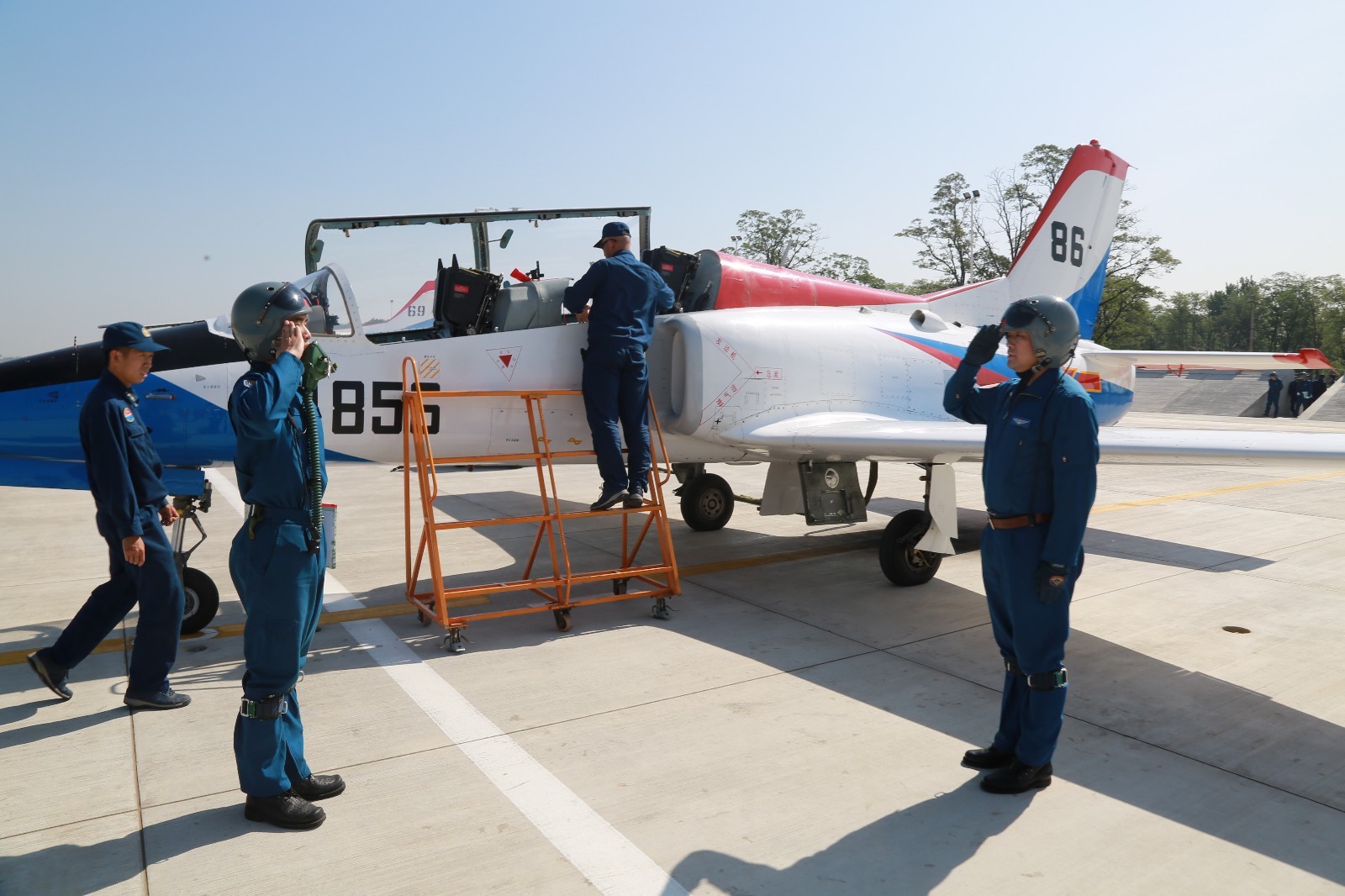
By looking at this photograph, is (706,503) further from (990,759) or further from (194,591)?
(990,759)

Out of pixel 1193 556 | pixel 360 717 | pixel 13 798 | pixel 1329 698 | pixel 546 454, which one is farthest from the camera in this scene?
pixel 1193 556

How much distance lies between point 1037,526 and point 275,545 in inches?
120

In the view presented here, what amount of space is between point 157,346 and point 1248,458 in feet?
21.5

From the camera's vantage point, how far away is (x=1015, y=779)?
356 cm

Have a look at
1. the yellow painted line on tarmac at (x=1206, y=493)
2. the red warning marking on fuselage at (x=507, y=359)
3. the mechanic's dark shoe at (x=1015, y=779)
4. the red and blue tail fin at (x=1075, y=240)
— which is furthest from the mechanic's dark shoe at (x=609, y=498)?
the yellow painted line on tarmac at (x=1206, y=493)

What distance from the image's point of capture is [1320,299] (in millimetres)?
82625

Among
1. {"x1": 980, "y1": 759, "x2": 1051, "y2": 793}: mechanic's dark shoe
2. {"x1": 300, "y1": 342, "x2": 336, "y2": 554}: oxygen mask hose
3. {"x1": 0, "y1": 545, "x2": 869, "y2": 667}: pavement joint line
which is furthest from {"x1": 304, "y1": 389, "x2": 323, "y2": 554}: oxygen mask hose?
{"x1": 980, "y1": 759, "x2": 1051, "y2": 793}: mechanic's dark shoe

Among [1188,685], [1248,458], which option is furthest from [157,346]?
[1248,458]

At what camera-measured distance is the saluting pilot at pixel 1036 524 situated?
3.45 m

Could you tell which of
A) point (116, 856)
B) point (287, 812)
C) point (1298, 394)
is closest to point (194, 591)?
point (116, 856)

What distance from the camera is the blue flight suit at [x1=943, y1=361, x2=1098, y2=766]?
344cm

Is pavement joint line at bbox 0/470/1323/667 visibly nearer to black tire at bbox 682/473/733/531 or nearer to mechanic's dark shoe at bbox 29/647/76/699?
mechanic's dark shoe at bbox 29/647/76/699

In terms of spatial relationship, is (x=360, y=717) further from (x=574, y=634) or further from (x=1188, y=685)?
(x=1188, y=685)

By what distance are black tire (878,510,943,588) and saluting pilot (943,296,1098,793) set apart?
3.28 meters
